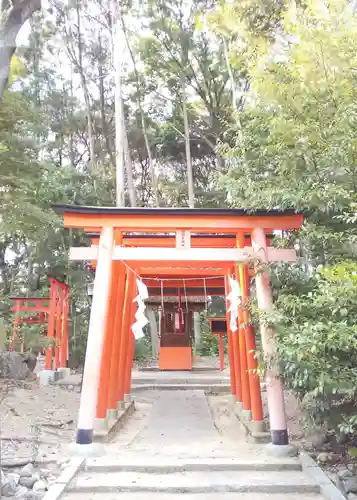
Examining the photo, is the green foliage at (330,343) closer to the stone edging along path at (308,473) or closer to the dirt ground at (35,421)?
the stone edging along path at (308,473)

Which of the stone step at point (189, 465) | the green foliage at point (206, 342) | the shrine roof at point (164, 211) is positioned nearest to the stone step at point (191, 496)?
the stone step at point (189, 465)

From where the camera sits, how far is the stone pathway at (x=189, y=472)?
4211mm

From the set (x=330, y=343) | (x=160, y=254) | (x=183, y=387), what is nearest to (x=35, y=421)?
(x=160, y=254)

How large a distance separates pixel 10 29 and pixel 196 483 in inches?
227

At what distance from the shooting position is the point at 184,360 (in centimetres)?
1540

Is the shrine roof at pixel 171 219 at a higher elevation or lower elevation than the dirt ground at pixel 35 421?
higher

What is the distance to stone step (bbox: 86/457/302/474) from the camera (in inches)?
186

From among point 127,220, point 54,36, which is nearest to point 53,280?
point 127,220

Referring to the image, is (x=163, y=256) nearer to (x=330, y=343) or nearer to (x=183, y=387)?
(x=330, y=343)

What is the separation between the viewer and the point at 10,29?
18.8 ft

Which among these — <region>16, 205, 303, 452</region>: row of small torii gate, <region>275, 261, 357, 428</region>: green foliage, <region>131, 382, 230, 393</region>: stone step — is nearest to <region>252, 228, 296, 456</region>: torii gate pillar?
<region>16, 205, 303, 452</region>: row of small torii gate

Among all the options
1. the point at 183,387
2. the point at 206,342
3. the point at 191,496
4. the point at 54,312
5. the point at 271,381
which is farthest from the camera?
the point at 206,342

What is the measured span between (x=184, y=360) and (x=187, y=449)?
9786mm

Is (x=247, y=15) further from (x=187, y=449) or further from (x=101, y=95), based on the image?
(x=101, y=95)
